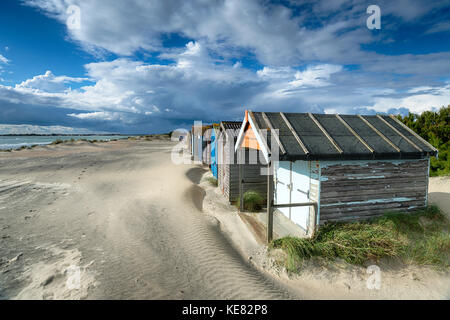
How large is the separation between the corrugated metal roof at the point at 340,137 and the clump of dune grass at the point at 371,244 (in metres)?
2.08

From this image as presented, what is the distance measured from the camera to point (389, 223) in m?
6.93

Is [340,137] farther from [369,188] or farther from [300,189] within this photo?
[300,189]

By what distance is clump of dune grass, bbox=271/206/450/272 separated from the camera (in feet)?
19.4

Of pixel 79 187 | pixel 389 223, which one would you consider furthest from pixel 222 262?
pixel 79 187

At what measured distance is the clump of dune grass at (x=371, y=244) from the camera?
19.4 feet

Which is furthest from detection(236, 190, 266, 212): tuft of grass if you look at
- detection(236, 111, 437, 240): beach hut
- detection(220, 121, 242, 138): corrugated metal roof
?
detection(220, 121, 242, 138): corrugated metal roof

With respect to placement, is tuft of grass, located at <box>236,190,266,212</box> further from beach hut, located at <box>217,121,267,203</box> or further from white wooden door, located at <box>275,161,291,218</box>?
white wooden door, located at <box>275,161,291,218</box>

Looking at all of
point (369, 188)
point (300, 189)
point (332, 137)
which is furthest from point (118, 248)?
point (369, 188)

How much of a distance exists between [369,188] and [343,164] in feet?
4.16

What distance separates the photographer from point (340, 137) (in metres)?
7.39

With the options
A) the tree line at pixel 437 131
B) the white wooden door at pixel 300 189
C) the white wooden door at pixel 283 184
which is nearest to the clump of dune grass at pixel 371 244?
the white wooden door at pixel 300 189

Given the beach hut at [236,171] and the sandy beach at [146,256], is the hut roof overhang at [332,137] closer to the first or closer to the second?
the beach hut at [236,171]

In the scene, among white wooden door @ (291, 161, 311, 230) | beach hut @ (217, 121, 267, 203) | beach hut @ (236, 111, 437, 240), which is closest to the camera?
beach hut @ (236, 111, 437, 240)
